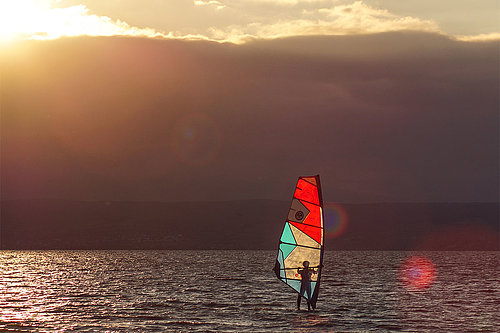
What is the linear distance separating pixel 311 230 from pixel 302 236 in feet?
2.52

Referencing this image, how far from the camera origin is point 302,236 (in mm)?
46656

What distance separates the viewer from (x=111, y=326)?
148ft

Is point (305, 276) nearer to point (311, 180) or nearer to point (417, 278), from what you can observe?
point (311, 180)

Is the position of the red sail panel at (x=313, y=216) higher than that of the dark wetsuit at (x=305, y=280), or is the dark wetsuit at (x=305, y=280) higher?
the red sail panel at (x=313, y=216)

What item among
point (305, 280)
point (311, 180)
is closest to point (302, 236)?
point (305, 280)

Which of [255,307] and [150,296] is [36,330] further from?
[150,296]

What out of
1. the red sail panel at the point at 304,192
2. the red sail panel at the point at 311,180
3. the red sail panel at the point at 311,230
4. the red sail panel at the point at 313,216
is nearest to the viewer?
the red sail panel at the point at 311,180

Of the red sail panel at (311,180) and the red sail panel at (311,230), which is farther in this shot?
the red sail panel at (311,230)

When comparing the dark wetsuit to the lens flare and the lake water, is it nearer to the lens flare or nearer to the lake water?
the lake water

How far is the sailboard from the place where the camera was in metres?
45.9

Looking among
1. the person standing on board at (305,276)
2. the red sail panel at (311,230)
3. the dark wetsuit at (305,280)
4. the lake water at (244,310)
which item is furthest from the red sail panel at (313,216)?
the lake water at (244,310)

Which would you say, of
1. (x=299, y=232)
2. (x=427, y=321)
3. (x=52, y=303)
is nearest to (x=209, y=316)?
(x=299, y=232)

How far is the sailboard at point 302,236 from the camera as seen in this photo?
45875 millimetres

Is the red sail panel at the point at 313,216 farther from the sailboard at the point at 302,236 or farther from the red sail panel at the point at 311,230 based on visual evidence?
the red sail panel at the point at 311,230
